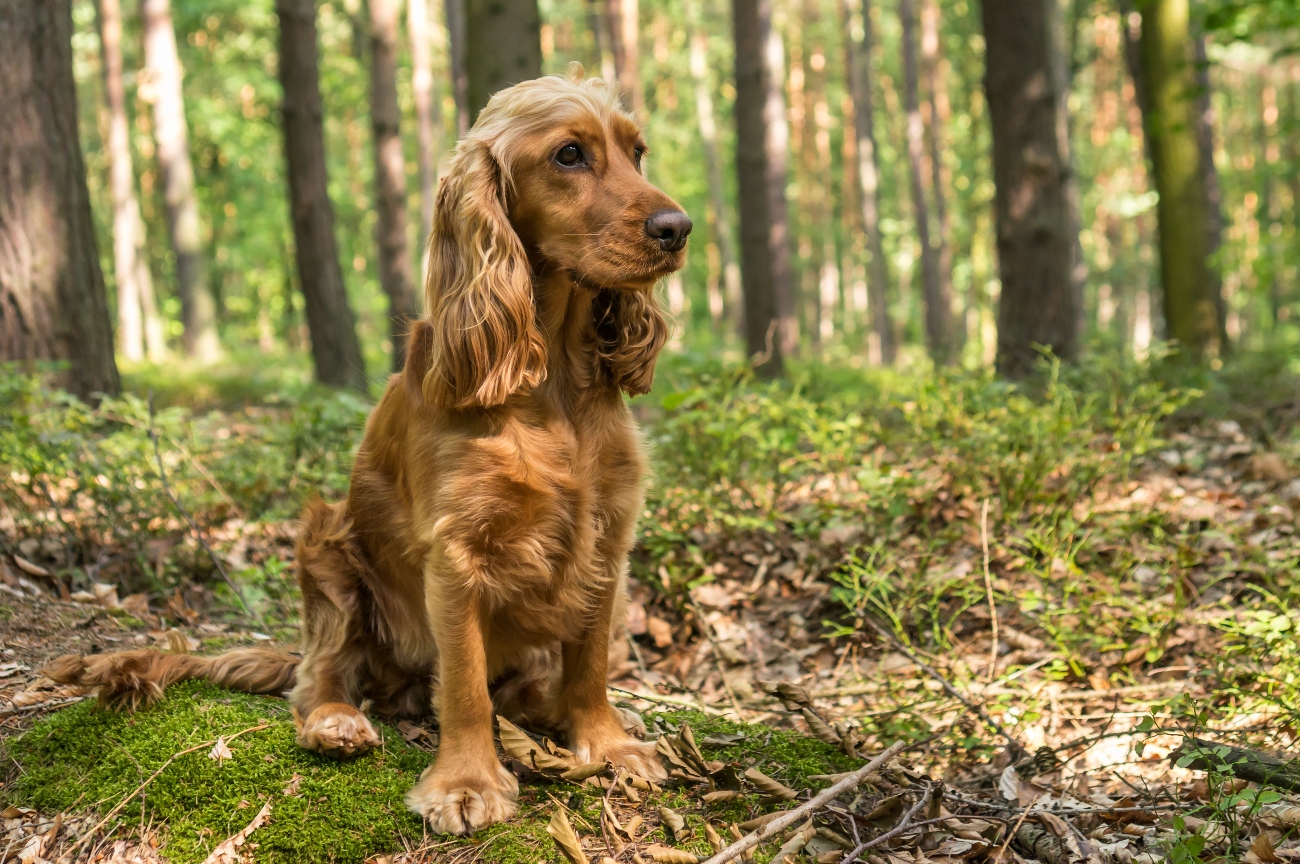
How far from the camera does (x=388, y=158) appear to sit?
1149 centimetres

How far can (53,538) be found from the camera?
14.5ft

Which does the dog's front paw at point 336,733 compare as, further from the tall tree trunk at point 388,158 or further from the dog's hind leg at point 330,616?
the tall tree trunk at point 388,158

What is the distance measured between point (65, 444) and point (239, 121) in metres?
18.5

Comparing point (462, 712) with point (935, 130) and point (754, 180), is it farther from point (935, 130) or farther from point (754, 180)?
point (935, 130)

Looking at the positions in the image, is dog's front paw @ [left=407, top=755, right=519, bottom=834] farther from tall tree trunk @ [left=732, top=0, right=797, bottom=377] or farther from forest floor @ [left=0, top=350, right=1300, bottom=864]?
tall tree trunk @ [left=732, top=0, right=797, bottom=377]

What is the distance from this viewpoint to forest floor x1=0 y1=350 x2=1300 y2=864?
99.5 inches

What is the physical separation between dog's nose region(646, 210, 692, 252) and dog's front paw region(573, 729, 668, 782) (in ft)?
4.68

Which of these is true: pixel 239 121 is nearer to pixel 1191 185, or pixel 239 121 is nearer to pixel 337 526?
pixel 1191 185

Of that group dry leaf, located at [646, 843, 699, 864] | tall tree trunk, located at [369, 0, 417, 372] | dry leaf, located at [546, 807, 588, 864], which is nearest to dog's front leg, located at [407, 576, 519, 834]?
dry leaf, located at [546, 807, 588, 864]

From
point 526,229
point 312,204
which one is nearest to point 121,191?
point 312,204

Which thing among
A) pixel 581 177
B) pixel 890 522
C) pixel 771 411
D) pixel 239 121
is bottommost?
pixel 890 522

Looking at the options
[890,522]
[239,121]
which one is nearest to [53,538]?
[890,522]

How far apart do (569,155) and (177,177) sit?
1531 centimetres

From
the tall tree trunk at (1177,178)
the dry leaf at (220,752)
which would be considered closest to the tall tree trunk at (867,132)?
the tall tree trunk at (1177,178)
